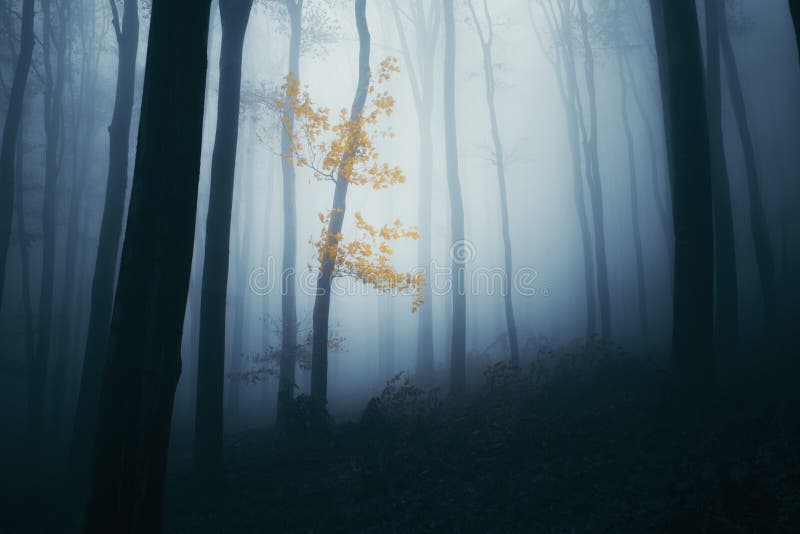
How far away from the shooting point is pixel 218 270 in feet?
21.6

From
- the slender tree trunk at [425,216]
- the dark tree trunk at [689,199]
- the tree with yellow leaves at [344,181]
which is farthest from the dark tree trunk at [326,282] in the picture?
the slender tree trunk at [425,216]

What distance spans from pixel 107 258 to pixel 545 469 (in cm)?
1015

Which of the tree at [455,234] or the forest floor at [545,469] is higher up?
the tree at [455,234]

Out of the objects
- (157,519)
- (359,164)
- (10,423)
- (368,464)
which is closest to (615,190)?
(359,164)

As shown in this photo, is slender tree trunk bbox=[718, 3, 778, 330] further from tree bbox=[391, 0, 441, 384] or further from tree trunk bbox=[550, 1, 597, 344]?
tree bbox=[391, 0, 441, 384]

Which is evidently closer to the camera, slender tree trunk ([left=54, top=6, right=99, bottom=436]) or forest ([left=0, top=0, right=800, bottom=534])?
forest ([left=0, top=0, right=800, bottom=534])

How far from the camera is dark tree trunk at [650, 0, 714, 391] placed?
5.82 meters

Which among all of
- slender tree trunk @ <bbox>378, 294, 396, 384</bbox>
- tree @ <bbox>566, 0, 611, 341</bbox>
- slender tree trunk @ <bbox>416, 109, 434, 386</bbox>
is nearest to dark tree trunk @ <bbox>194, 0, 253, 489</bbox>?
slender tree trunk @ <bbox>416, 109, 434, 386</bbox>

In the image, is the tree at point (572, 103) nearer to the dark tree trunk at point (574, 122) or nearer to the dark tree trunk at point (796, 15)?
the dark tree trunk at point (574, 122)

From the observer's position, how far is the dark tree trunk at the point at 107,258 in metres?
7.88

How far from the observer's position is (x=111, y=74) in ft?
71.9

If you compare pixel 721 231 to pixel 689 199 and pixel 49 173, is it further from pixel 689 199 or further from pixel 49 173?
pixel 49 173

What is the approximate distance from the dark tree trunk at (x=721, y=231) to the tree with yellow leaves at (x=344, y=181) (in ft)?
24.8

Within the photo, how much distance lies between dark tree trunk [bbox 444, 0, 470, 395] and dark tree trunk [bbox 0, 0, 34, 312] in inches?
554
